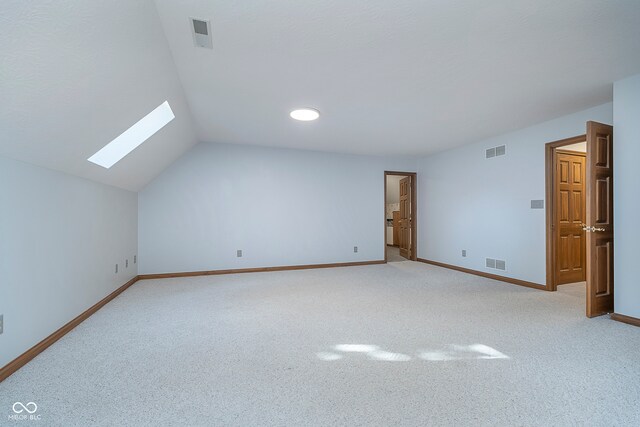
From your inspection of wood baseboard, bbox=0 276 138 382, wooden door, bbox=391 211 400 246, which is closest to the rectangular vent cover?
wooden door, bbox=391 211 400 246

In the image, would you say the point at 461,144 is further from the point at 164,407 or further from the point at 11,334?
the point at 11,334

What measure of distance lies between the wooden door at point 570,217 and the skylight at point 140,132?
17.4 ft

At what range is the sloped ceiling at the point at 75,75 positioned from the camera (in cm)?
140

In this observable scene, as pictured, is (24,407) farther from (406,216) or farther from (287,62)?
(406,216)

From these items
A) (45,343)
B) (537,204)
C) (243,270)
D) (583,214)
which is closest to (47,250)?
(45,343)

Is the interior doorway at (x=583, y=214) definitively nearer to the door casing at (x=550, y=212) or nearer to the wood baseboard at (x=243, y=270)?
the door casing at (x=550, y=212)

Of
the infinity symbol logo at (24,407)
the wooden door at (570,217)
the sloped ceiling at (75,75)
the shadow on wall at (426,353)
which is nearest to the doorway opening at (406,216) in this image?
the wooden door at (570,217)

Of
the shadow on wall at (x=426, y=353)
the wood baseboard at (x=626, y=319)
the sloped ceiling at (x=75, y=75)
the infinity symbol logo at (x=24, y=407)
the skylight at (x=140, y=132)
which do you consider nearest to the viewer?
the sloped ceiling at (x=75, y=75)

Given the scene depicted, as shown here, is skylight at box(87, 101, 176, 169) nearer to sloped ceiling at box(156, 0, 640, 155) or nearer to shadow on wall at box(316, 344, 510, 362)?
sloped ceiling at box(156, 0, 640, 155)

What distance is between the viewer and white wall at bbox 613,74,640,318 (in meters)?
2.71

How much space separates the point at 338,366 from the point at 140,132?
10.9ft

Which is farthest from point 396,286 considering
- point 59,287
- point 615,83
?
point 59,287

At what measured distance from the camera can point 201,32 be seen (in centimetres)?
203

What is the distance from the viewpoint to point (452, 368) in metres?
1.92
